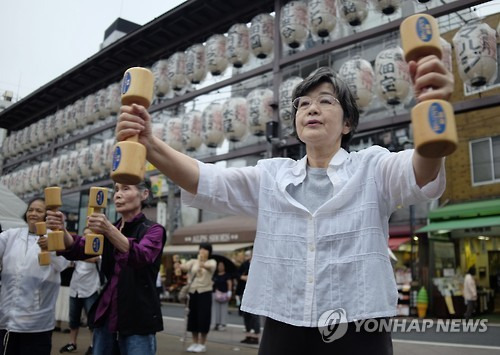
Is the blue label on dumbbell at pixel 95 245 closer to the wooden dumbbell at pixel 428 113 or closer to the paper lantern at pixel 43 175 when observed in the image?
the wooden dumbbell at pixel 428 113

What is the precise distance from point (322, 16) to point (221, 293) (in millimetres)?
5497

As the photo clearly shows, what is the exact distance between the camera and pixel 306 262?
4.44ft

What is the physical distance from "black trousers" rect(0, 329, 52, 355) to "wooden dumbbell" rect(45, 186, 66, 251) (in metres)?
0.78

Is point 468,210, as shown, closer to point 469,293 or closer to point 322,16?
point 469,293

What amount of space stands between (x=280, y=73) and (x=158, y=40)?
14.6 feet

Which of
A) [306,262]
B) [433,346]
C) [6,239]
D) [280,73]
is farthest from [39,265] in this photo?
[433,346]

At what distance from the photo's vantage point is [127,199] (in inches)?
118

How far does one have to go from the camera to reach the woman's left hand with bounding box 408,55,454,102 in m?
1.13

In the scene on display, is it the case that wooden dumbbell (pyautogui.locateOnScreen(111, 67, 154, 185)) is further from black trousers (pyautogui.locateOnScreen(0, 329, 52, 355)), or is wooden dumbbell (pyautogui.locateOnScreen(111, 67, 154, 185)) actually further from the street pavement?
the street pavement

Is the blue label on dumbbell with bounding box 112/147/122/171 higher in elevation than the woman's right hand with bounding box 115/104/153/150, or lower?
lower

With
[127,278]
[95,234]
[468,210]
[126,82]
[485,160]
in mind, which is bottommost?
[127,278]

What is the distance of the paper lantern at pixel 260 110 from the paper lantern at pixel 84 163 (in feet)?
16.8

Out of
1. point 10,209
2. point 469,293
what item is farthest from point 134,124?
point 469,293

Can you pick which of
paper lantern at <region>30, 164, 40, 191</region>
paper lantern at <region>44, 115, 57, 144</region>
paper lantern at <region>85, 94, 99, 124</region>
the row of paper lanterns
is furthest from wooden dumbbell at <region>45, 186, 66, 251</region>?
paper lantern at <region>44, 115, 57, 144</region>
